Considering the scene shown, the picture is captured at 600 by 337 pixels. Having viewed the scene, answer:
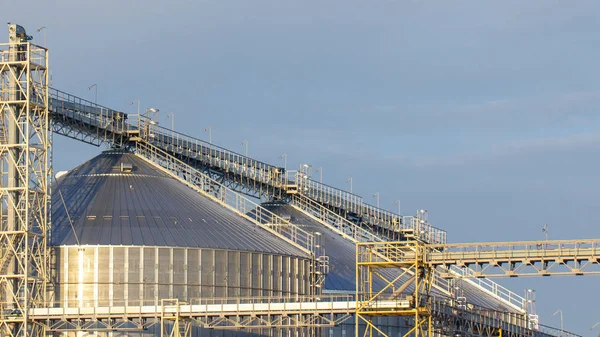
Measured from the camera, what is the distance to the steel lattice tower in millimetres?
107375

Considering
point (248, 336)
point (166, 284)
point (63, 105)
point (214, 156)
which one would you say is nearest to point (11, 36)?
point (63, 105)

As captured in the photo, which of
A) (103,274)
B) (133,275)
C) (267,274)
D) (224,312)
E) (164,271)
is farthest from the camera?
(267,274)

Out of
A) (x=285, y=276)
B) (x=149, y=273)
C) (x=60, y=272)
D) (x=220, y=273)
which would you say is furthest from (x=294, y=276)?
(x=60, y=272)

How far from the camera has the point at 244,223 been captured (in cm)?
12456

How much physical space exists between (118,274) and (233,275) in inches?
397

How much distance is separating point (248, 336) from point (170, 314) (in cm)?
1200

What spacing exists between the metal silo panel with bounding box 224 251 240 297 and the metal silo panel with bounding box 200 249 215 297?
56.1 inches

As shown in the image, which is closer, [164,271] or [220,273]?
[164,271]

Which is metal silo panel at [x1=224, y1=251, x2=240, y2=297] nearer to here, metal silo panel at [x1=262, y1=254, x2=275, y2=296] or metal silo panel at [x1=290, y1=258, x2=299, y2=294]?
metal silo panel at [x1=262, y1=254, x2=275, y2=296]

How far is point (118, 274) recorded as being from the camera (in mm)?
108500

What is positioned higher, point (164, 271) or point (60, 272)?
point (164, 271)

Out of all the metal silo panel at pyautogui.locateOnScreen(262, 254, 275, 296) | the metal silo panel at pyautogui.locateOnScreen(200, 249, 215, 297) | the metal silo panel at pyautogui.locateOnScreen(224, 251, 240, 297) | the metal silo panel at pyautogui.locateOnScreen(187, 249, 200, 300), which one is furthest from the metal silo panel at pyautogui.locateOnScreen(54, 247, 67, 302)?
the metal silo panel at pyautogui.locateOnScreen(262, 254, 275, 296)

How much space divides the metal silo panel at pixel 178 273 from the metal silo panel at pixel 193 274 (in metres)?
0.53

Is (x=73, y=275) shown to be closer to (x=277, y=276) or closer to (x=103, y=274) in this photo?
(x=103, y=274)
